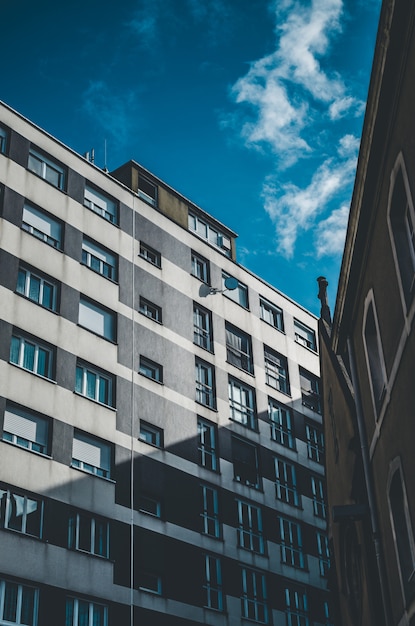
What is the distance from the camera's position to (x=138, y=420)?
97.3 feet

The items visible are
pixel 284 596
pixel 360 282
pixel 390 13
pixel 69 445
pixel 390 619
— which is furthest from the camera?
pixel 284 596

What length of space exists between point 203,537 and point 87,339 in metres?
8.41

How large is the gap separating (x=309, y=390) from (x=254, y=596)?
12.3 meters

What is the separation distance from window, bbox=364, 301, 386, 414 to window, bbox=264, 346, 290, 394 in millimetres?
22181

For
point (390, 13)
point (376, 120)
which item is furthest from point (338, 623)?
point (390, 13)

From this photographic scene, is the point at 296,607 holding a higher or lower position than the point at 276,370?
lower

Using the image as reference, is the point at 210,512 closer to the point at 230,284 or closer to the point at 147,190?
the point at 230,284

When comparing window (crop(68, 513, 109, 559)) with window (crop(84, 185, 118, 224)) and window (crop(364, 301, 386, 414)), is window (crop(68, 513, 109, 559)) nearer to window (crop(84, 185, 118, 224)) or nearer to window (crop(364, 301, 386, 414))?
window (crop(84, 185, 118, 224))

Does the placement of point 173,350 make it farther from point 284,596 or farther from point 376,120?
point 376,120

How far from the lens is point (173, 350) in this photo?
32906 mm

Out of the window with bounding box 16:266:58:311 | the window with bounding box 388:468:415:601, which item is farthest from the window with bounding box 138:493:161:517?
the window with bounding box 388:468:415:601

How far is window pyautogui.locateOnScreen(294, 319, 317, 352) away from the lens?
42.1 meters

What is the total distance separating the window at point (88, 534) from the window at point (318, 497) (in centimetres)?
1341

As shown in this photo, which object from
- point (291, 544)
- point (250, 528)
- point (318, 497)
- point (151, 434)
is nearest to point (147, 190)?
point (151, 434)
